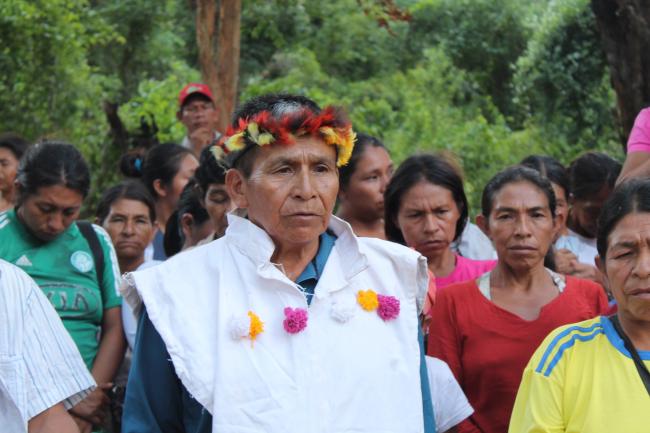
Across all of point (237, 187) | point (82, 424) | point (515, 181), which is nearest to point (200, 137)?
point (82, 424)

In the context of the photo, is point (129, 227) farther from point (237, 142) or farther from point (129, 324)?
point (237, 142)

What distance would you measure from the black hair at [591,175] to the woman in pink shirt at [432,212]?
1.23m

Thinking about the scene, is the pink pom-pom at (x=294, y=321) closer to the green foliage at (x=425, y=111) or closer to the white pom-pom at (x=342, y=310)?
the white pom-pom at (x=342, y=310)

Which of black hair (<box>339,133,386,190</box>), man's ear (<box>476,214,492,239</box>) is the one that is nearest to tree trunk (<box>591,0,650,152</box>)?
black hair (<box>339,133,386,190</box>)

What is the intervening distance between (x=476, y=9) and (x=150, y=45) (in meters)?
6.82

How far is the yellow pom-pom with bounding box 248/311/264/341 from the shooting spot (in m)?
2.72

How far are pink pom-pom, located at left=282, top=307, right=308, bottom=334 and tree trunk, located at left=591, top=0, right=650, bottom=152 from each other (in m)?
4.23

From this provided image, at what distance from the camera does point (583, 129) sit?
12.7 m

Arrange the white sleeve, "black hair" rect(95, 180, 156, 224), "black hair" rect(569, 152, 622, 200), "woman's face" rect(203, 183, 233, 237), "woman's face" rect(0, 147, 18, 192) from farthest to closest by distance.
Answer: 1. "woman's face" rect(0, 147, 18, 192)
2. "black hair" rect(95, 180, 156, 224)
3. "black hair" rect(569, 152, 622, 200)
4. "woman's face" rect(203, 183, 233, 237)
5. the white sleeve

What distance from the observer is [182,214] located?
5395 mm

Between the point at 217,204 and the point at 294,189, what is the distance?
2063mm

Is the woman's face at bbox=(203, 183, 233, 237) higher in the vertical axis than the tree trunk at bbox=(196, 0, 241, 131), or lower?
lower

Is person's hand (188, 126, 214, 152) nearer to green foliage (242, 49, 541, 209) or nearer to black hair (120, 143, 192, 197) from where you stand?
black hair (120, 143, 192, 197)

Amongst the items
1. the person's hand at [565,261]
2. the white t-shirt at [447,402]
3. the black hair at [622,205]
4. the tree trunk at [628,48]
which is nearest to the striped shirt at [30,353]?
the white t-shirt at [447,402]
